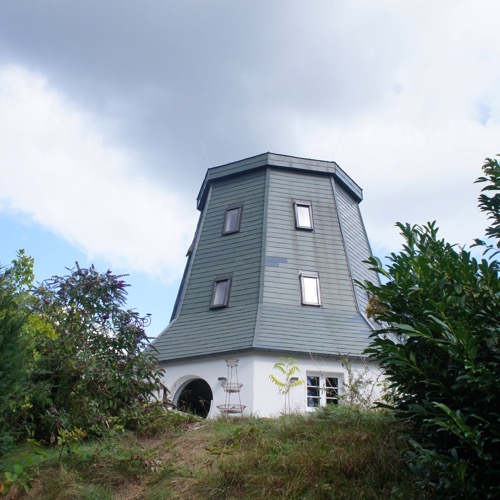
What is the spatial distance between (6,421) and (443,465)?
250 inches

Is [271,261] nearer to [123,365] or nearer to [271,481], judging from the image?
[123,365]

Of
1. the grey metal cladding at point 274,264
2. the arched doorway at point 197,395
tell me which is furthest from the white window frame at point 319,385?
the arched doorway at point 197,395

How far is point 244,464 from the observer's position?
6.70 meters

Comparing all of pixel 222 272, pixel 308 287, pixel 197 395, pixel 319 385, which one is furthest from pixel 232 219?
pixel 319 385

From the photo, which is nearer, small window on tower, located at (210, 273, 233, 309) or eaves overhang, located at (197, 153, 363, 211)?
small window on tower, located at (210, 273, 233, 309)

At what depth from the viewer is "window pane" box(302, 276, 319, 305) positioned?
16047 millimetres

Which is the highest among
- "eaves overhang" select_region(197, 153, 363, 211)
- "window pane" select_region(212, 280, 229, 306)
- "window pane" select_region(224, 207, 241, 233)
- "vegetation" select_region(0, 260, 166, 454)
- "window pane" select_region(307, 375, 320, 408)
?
"eaves overhang" select_region(197, 153, 363, 211)

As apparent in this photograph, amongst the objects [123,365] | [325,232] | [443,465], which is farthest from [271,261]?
[443,465]

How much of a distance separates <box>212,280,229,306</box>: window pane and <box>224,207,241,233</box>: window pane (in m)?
1.91

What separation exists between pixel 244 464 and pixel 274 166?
1337cm

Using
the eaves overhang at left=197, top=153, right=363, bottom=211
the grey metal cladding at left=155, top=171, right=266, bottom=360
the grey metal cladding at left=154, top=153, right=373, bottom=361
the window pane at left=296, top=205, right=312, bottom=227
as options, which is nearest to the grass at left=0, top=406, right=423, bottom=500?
the grey metal cladding at left=154, top=153, right=373, bottom=361

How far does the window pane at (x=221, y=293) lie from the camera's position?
16359 mm

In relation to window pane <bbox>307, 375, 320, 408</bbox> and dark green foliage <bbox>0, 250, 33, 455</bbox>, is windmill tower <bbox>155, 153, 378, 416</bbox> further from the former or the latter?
dark green foliage <bbox>0, 250, 33, 455</bbox>

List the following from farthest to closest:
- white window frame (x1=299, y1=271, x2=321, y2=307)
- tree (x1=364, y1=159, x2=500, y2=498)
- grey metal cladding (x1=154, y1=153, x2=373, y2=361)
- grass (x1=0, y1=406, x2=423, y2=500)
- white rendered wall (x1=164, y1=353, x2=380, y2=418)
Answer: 1. white window frame (x1=299, y1=271, x2=321, y2=307)
2. grey metal cladding (x1=154, y1=153, x2=373, y2=361)
3. white rendered wall (x1=164, y1=353, x2=380, y2=418)
4. grass (x1=0, y1=406, x2=423, y2=500)
5. tree (x1=364, y1=159, x2=500, y2=498)
